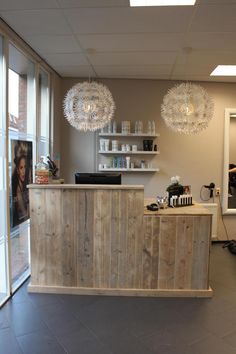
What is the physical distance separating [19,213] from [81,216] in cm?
87

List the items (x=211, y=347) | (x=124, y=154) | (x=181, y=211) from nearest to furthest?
(x=211, y=347) < (x=181, y=211) < (x=124, y=154)

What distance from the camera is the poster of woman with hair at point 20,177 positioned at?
3408 mm

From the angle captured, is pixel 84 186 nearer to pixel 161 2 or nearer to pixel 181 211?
pixel 181 211

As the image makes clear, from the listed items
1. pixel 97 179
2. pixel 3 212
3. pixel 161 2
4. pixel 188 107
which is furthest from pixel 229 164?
pixel 3 212

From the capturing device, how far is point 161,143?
17.3 feet

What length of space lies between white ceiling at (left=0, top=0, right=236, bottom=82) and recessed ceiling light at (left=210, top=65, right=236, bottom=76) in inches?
5.2

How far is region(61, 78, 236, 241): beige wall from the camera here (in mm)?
5168

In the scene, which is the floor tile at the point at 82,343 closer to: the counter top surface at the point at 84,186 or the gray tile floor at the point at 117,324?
the gray tile floor at the point at 117,324

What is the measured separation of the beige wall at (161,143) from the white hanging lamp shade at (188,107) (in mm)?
1768

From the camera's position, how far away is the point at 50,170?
353 centimetres

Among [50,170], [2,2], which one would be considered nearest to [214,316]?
[50,170]

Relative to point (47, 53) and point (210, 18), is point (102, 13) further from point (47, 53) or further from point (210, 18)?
point (47, 53)

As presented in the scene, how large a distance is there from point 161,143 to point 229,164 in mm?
1287

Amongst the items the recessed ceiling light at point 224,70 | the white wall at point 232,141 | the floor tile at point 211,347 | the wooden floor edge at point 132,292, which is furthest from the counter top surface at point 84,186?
the white wall at point 232,141
